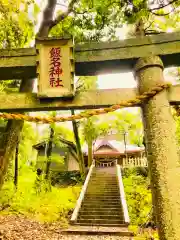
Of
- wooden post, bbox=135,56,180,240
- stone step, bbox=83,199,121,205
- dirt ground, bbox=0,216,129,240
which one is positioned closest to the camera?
wooden post, bbox=135,56,180,240

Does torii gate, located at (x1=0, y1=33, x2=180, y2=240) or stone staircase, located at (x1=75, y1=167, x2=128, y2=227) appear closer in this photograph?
torii gate, located at (x1=0, y1=33, x2=180, y2=240)

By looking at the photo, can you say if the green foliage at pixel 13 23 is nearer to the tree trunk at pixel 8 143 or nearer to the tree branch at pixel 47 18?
the tree branch at pixel 47 18

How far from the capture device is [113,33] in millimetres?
6809

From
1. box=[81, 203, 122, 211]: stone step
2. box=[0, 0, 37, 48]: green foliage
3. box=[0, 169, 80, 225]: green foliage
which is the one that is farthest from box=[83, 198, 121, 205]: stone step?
box=[0, 0, 37, 48]: green foliage

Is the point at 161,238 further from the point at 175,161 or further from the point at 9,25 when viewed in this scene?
the point at 9,25

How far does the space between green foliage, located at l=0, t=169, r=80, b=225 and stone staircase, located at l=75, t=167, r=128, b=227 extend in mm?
1145

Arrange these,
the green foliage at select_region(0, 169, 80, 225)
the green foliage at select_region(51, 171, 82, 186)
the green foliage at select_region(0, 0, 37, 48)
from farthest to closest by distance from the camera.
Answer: the green foliage at select_region(51, 171, 82, 186), the green foliage at select_region(0, 169, 80, 225), the green foliage at select_region(0, 0, 37, 48)

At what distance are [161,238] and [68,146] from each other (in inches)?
1001

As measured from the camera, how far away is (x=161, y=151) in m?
3.39

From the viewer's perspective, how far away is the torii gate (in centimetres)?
326

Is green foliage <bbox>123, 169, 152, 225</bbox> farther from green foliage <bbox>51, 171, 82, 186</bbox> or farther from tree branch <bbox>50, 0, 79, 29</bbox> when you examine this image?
tree branch <bbox>50, 0, 79, 29</bbox>

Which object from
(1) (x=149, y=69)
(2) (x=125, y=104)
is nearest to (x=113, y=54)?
(1) (x=149, y=69)

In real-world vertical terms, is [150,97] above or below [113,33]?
below

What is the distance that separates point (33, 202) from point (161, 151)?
466 inches
